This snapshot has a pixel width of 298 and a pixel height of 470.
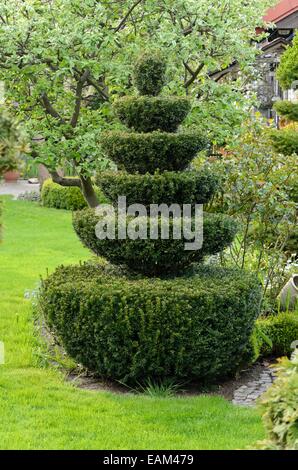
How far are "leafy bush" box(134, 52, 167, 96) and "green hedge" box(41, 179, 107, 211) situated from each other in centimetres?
1487

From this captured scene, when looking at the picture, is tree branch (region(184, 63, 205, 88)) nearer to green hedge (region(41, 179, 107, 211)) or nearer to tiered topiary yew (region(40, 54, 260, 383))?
tiered topiary yew (region(40, 54, 260, 383))

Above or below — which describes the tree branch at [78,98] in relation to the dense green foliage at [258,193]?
above

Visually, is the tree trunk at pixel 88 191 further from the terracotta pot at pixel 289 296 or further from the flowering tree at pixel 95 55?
the terracotta pot at pixel 289 296

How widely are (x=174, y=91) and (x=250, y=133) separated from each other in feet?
4.11

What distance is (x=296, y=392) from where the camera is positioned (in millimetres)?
4734

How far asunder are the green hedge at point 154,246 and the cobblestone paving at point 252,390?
1.38m

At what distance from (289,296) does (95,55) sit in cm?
407

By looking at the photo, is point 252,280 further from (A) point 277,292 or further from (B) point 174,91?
(B) point 174,91

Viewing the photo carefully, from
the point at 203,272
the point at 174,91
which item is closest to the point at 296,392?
the point at 203,272

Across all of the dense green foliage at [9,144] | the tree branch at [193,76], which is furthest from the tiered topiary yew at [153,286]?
the tree branch at [193,76]

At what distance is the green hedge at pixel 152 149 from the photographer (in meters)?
7.86

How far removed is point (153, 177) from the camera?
7.81 meters

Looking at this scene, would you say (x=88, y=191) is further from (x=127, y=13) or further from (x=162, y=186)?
(x=162, y=186)

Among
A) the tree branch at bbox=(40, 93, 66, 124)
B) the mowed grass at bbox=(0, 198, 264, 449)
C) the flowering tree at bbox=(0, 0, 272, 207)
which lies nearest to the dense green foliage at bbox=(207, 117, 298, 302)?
the flowering tree at bbox=(0, 0, 272, 207)
